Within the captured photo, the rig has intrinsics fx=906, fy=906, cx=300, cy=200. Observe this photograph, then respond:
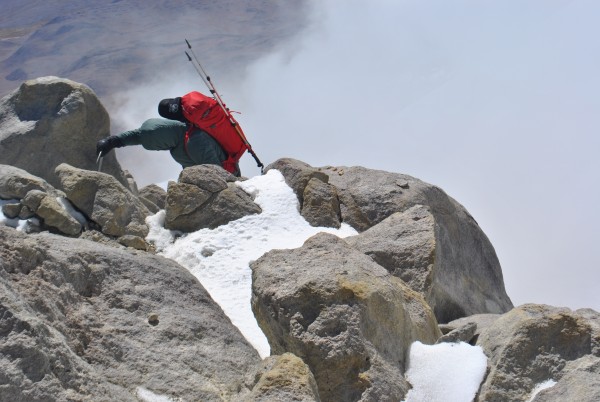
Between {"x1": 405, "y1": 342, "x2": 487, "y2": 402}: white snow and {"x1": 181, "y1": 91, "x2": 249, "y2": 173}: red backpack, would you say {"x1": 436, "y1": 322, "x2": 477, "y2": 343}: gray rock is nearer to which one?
{"x1": 405, "y1": 342, "x2": 487, "y2": 402}: white snow

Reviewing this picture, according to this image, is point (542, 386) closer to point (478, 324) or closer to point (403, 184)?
point (478, 324)

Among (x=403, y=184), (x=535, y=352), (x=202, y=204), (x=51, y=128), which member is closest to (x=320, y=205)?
(x=403, y=184)

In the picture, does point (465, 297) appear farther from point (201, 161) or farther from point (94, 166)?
point (94, 166)

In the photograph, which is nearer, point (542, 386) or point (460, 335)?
point (542, 386)

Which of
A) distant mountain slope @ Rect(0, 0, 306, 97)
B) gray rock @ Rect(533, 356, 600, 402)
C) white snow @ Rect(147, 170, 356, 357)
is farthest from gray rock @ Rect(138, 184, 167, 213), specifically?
distant mountain slope @ Rect(0, 0, 306, 97)

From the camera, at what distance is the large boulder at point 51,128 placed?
1105 centimetres

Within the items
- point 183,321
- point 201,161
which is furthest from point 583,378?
point 201,161

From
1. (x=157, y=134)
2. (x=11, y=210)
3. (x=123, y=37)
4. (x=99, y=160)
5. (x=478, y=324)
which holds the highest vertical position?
(x=123, y=37)

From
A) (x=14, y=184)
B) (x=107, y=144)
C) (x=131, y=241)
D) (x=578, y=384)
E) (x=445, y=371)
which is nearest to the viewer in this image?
(x=578, y=384)

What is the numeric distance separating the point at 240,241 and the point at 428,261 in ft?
7.98

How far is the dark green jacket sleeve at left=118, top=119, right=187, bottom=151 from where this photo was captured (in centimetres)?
1107

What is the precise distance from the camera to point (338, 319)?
5586 millimetres

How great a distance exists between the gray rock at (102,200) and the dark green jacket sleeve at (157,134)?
142 cm

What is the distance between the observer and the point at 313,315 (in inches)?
223
